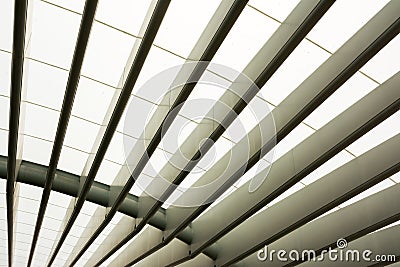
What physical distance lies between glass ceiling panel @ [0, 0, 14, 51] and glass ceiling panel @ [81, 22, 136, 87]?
66.9 inches

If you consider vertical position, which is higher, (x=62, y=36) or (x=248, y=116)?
(x=62, y=36)

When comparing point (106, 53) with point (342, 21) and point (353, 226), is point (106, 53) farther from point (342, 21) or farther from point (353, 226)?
point (353, 226)

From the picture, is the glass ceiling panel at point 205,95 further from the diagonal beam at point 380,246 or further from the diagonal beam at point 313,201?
the diagonal beam at point 380,246

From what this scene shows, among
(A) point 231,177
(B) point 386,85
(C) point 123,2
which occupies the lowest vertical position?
(A) point 231,177

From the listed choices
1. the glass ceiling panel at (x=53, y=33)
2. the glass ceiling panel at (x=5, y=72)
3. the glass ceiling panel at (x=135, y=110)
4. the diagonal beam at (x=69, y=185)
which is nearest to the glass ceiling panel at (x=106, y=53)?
the glass ceiling panel at (x=53, y=33)

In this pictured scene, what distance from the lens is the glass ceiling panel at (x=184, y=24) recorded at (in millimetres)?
10383

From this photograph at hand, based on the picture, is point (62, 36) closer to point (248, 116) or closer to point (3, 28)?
point (3, 28)

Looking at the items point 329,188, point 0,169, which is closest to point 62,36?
point 0,169

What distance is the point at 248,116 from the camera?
510 inches

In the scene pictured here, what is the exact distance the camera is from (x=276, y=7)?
1006cm

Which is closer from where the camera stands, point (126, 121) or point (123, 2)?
point (123, 2)

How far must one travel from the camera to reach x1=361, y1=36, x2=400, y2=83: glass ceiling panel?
10.9 m

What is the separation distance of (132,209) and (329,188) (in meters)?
6.61

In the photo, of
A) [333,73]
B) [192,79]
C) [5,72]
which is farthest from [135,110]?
[333,73]
